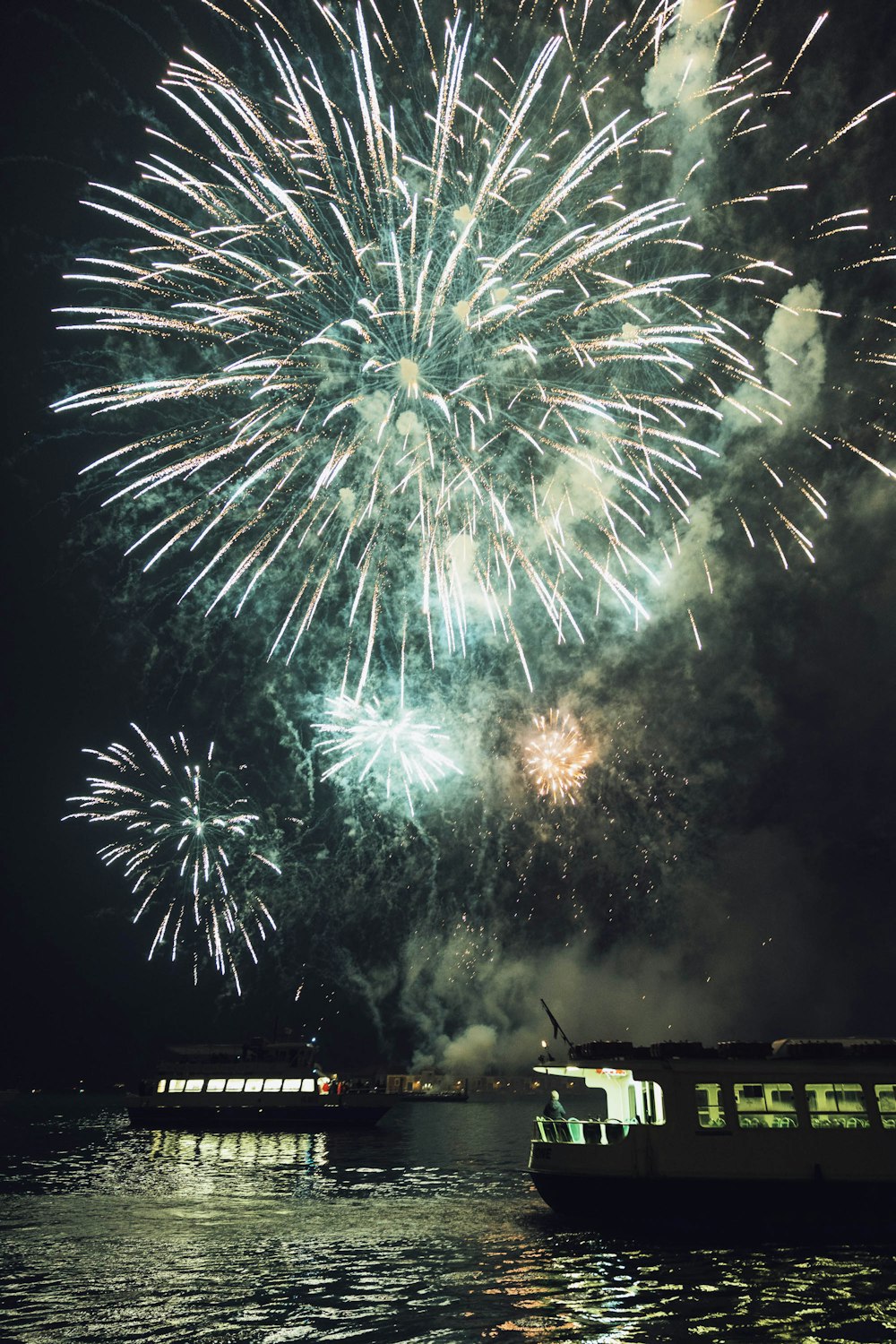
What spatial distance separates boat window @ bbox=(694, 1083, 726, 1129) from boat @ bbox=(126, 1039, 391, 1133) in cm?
6173

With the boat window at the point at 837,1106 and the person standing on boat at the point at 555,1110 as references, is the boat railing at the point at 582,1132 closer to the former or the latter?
the person standing on boat at the point at 555,1110

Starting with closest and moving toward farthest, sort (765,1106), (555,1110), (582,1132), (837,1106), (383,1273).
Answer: (383,1273) < (837,1106) < (765,1106) < (582,1132) < (555,1110)

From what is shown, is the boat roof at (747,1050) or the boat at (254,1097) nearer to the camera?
the boat roof at (747,1050)

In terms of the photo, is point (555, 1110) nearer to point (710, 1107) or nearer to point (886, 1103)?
point (710, 1107)

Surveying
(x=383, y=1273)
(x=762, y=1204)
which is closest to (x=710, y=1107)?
(x=762, y=1204)

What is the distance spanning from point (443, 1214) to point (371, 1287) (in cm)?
1331

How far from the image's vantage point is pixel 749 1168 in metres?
31.3

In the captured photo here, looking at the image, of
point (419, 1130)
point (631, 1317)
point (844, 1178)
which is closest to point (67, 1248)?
point (631, 1317)

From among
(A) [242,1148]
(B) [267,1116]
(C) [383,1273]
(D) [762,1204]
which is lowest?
(C) [383,1273]

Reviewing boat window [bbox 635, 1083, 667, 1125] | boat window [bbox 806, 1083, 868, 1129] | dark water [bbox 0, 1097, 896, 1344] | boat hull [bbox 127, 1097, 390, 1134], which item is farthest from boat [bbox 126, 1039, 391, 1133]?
boat window [bbox 806, 1083, 868, 1129]

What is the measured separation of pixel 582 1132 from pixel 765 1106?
21.0 ft

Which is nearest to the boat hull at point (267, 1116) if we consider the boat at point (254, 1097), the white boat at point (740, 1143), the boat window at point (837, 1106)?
the boat at point (254, 1097)

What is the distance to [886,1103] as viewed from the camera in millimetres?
31906

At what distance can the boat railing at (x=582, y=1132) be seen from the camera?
106ft
